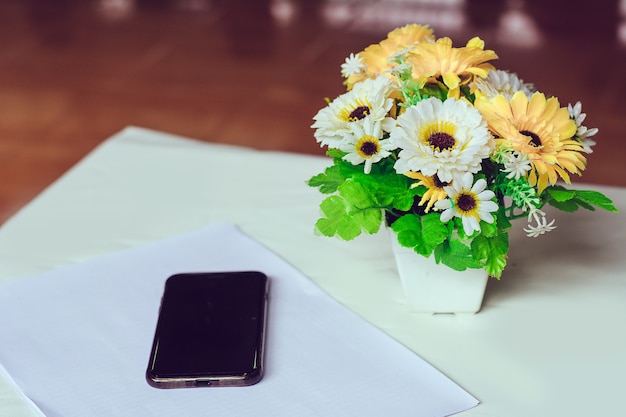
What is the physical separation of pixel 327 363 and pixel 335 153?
0.20 meters

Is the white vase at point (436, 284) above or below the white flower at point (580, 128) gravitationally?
below

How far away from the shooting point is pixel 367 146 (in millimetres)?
781

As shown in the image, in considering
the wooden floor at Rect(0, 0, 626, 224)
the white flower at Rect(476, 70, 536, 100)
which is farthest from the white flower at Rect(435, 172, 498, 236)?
the wooden floor at Rect(0, 0, 626, 224)

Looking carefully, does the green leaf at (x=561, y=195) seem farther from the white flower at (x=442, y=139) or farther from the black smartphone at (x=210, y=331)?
the black smartphone at (x=210, y=331)

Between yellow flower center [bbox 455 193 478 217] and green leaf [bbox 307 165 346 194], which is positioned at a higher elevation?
green leaf [bbox 307 165 346 194]

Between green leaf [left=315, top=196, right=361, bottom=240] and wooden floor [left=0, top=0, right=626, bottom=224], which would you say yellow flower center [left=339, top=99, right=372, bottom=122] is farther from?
wooden floor [left=0, top=0, right=626, bottom=224]

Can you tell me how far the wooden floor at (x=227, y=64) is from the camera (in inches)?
98.3

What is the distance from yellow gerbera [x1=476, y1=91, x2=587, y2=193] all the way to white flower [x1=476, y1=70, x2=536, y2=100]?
2 cm

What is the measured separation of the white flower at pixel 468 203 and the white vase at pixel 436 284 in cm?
9

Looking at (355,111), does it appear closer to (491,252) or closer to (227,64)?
(491,252)

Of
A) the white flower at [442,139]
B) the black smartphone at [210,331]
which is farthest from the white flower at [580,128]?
the black smartphone at [210,331]

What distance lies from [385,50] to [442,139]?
18 cm

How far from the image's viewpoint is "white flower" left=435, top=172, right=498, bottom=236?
74 centimetres

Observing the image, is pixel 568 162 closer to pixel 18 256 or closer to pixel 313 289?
pixel 313 289
